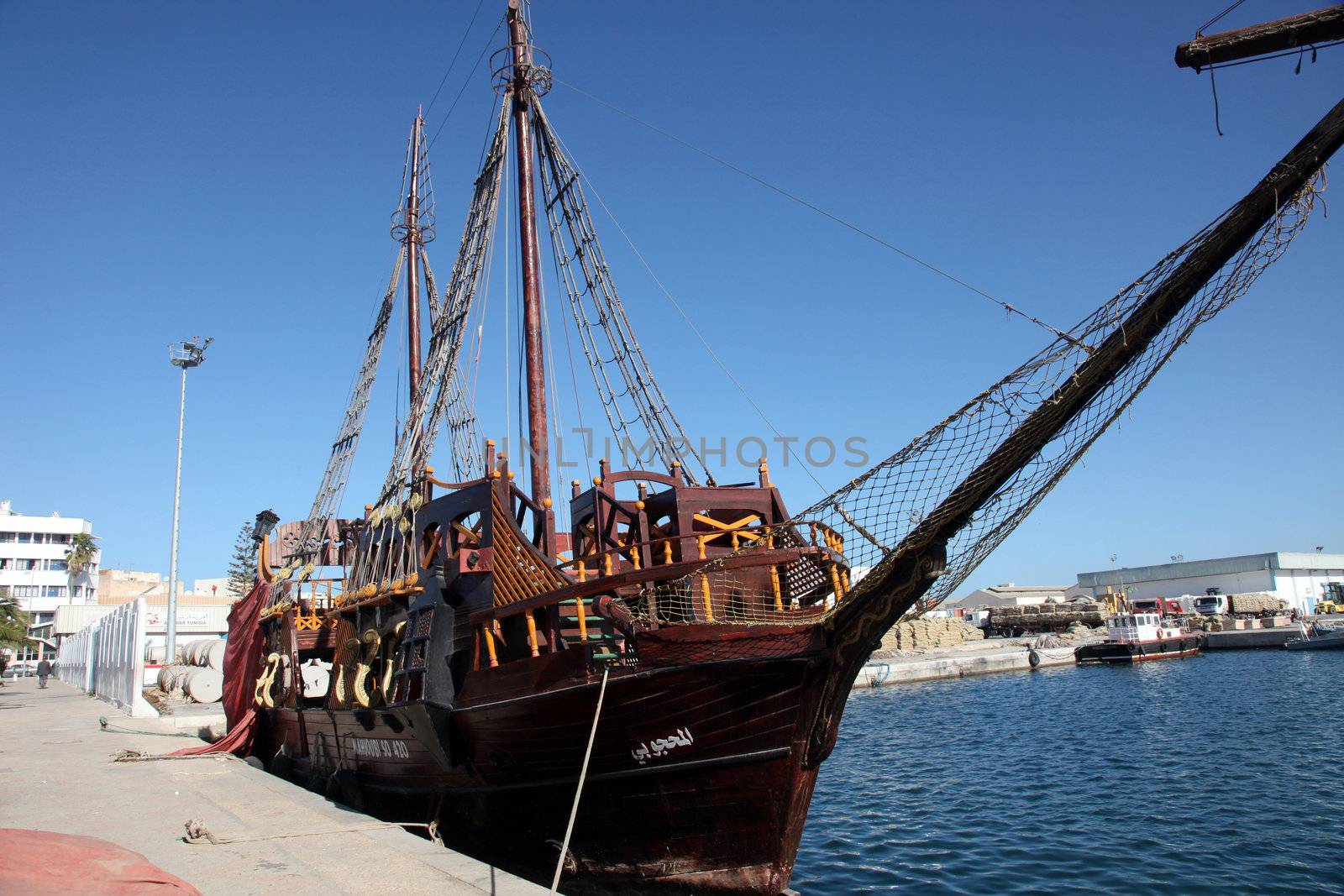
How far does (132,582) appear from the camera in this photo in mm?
84875

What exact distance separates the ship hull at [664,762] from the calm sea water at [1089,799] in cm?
300

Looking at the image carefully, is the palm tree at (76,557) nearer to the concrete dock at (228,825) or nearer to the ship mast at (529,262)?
the concrete dock at (228,825)

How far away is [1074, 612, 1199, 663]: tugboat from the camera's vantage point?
52094mm

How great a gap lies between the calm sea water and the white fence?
62.6 feet

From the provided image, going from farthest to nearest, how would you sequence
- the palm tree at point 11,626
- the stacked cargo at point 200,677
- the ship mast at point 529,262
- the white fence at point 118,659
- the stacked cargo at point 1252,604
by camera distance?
1. the stacked cargo at point 1252,604
2. the palm tree at point 11,626
3. the stacked cargo at point 200,677
4. the white fence at point 118,659
5. the ship mast at point 529,262

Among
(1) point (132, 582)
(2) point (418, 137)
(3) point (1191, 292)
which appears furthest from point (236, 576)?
(3) point (1191, 292)

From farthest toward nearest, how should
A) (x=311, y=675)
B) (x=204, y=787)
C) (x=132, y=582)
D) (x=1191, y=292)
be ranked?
(x=132, y=582)
(x=311, y=675)
(x=204, y=787)
(x=1191, y=292)

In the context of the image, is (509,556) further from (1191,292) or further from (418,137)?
(418,137)

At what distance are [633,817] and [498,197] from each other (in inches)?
533

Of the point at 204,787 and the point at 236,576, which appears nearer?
the point at 204,787

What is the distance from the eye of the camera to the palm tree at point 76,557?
2972 inches

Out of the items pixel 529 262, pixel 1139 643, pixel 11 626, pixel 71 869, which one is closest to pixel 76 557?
pixel 11 626

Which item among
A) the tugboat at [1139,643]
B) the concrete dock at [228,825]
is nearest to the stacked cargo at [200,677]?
the concrete dock at [228,825]

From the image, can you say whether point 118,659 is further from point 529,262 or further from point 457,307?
point 529,262
